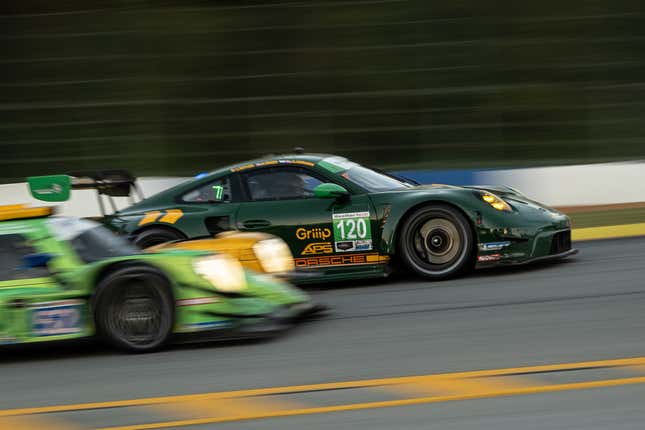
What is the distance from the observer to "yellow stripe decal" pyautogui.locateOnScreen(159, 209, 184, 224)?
8.50 metres

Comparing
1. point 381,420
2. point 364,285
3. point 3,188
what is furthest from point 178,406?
point 3,188

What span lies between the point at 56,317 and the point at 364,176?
3.36 metres

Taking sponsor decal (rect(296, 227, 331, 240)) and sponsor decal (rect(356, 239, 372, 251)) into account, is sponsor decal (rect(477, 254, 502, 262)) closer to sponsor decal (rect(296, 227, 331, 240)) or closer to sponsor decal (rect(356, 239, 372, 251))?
sponsor decal (rect(356, 239, 372, 251))

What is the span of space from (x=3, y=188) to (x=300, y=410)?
10.6m

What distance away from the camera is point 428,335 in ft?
20.0

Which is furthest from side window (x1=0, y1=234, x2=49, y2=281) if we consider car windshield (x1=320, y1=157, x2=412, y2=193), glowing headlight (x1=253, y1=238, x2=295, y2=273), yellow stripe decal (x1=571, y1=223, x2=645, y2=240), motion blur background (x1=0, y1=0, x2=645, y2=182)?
motion blur background (x1=0, y1=0, x2=645, y2=182)

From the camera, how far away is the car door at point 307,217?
804 centimetres

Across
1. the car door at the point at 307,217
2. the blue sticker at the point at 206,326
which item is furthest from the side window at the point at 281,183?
the blue sticker at the point at 206,326

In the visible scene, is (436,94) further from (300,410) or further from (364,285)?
(300,410)

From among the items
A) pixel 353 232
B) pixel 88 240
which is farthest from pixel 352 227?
pixel 88 240

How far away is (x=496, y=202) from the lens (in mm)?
8070

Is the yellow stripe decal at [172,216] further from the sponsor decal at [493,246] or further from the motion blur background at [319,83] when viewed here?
the motion blur background at [319,83]

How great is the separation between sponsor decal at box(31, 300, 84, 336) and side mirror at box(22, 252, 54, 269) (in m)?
0.26

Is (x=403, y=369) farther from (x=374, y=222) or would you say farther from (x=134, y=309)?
(x=374, y=222)
